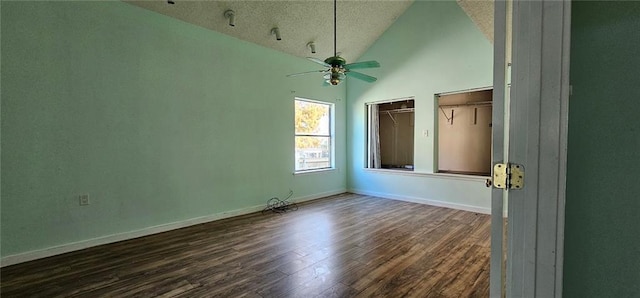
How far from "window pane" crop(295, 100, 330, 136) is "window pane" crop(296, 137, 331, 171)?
0.17 meters

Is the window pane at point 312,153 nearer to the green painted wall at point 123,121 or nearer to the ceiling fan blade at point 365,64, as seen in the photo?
the green painted wall at point 123,121

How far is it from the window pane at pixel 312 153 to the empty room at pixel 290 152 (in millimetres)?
37

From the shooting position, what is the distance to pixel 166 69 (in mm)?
3824

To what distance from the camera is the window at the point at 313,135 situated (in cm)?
565

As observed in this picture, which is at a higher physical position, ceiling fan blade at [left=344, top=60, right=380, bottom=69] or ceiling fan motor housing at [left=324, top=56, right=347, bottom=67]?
ceiling fan motor housing at [left=324, top=56, right=347, bottom=67]

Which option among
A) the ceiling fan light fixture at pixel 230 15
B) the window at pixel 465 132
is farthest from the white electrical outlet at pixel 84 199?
the window at pixel 465 132

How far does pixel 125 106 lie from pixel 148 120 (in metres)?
0.30

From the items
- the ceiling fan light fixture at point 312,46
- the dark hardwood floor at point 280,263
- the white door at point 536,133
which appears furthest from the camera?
the ceiling fan light fixture at point 312,46

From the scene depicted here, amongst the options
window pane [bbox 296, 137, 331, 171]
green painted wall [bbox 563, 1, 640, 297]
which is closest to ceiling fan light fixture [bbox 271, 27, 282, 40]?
window pane [bbox 296, 137, 331, 171]

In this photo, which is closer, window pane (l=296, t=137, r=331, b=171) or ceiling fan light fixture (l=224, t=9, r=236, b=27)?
ceiling fan light fixture (l=224, t=9, r=236, b=27)

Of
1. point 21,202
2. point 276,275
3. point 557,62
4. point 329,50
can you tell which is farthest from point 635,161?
point 329,50

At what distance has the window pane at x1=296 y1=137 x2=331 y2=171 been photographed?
18.7ft

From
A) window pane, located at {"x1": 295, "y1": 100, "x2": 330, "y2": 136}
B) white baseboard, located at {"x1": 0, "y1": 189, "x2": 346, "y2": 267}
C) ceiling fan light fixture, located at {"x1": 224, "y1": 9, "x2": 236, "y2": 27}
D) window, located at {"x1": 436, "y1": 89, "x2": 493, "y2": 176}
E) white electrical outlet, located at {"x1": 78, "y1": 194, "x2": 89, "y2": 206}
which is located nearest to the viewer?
white baseboard, located at {"x1": 0, "y1": 189, "x2": 346, "y2": 267}

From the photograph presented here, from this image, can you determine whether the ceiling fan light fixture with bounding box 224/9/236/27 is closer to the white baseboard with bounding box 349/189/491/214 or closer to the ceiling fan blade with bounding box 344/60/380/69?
the ceiling fan blade with bounding box 344/60/380/69
